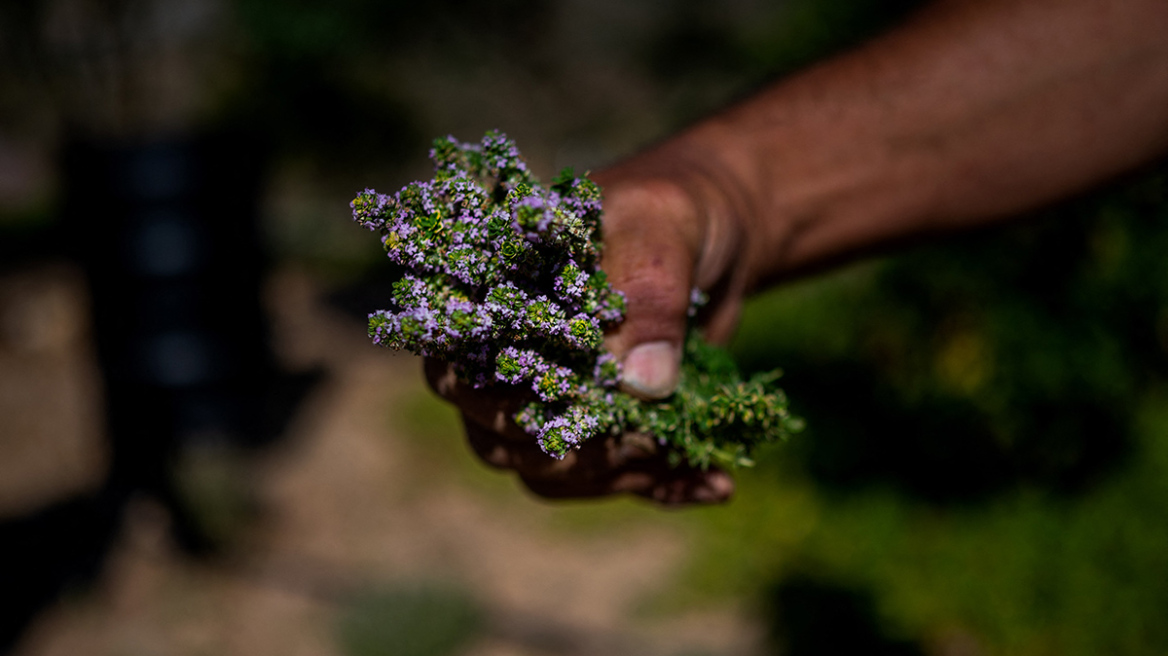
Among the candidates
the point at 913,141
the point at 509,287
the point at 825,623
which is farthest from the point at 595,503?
the point at 509,287

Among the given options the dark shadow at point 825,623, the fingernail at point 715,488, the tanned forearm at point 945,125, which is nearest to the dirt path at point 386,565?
the dark shadow at point 825,623

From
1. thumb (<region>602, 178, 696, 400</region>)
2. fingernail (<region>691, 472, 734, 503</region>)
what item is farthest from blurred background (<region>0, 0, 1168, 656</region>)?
thumb (<region>602, 178, 696, 400</region>)

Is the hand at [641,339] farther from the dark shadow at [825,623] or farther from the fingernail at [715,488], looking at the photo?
the dark shadow at [825,623]

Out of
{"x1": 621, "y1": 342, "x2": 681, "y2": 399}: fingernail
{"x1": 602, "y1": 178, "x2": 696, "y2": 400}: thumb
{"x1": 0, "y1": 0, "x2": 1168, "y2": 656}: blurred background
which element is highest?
{"x1": 0, "y1": 0, "x2": 1168, "y2": 656}: blurred background

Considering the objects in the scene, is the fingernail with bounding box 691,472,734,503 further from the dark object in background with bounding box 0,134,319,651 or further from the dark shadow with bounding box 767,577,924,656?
the dark object in background with bounding box 0,134,319,651

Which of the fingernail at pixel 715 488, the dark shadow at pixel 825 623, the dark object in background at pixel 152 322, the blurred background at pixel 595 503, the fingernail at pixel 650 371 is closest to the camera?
the fingernail at pixel 650 371

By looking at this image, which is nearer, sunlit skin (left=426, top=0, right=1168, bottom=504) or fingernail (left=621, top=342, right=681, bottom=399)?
fingernail (left=621, top=342, right=681, bottom=399)

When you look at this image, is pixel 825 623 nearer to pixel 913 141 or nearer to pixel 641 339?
pixel 913 141
